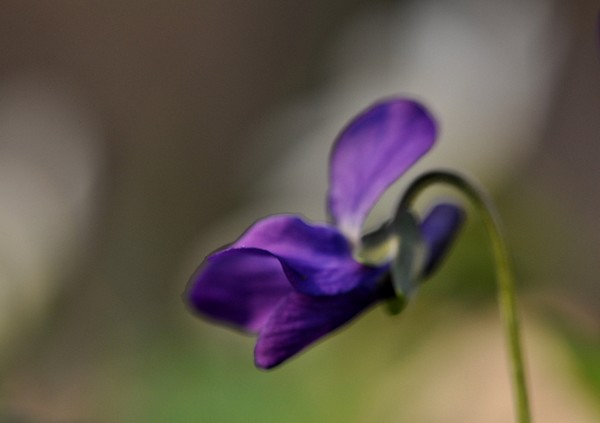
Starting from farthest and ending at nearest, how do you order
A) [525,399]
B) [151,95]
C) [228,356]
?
[151,95] < [228,356] < [525,399]

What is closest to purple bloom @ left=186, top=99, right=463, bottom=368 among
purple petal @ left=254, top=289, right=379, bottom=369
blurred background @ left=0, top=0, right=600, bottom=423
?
purple petal @ left=254, top=289, right=379, bottom=369

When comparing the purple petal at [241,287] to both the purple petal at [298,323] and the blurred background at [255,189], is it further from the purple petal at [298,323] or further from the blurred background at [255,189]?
the blurred background at [255,189]

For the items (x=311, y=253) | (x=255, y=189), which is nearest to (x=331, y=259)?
(x=311, y=253)

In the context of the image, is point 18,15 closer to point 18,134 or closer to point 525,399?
point 18,134

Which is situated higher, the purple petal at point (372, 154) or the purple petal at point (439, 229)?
the purple petal at point (372, 154)

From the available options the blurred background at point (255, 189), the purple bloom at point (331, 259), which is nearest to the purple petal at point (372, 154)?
the purple bloom at point (331, 259)

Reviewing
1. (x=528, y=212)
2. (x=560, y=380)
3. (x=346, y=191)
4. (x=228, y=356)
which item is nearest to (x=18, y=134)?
(x=228, y=356)
